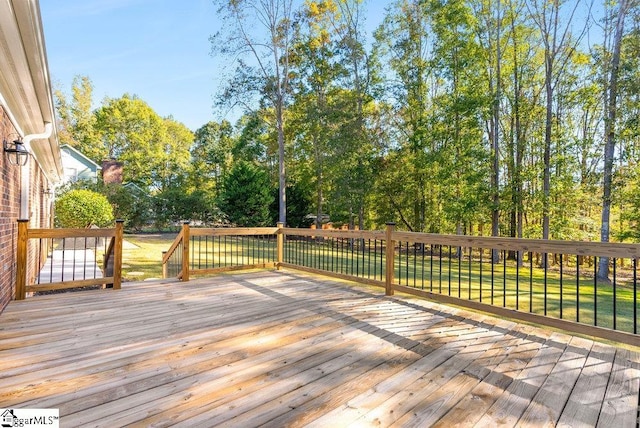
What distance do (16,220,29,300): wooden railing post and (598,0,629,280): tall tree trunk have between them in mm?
12479

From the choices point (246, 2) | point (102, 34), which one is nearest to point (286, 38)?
point (246, 2)

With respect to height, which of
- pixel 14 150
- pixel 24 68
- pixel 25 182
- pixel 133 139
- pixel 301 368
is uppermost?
pixel 133 139

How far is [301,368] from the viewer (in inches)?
87.1

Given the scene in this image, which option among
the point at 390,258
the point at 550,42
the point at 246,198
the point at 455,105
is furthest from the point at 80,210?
the point at 550,42

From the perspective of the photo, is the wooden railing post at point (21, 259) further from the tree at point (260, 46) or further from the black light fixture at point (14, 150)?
the tree at point (260, 46)

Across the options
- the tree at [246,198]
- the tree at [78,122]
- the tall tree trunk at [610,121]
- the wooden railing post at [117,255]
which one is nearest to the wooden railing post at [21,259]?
the wooden railing post at [117,255]

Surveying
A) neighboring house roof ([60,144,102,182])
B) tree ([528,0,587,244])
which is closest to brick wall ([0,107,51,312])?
tree ([528,0,587,244])

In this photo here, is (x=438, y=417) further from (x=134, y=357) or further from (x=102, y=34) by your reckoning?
(x=102, y=34)

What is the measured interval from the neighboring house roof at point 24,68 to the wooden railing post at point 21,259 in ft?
4.11

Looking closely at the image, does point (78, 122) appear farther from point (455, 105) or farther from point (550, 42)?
point (550, 42)

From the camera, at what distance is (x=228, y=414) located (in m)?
1.65

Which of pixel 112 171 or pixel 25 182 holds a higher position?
pixel 112 171

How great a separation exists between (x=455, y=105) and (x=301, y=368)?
12191 mm

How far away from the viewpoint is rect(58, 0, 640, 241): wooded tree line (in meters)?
10.0
